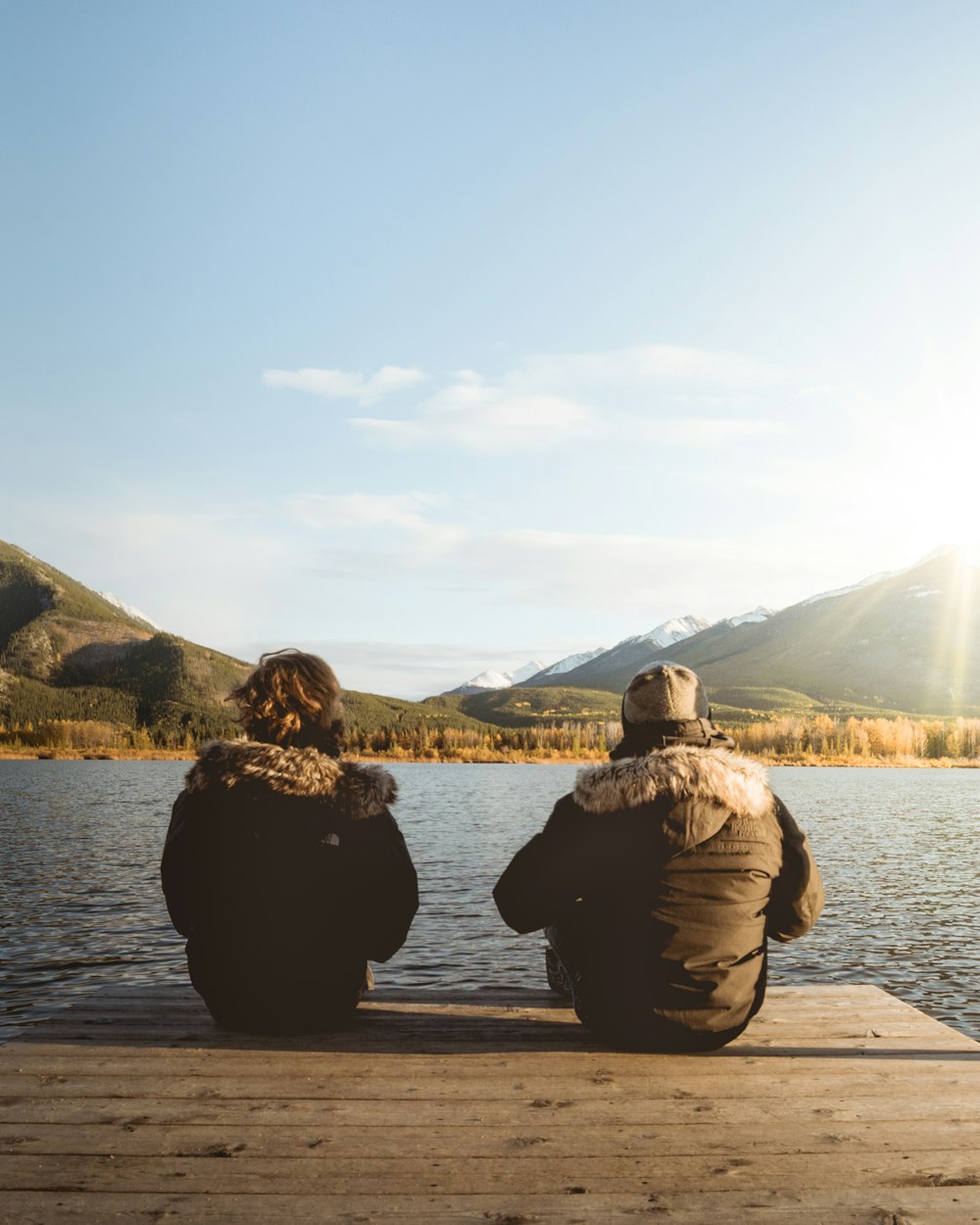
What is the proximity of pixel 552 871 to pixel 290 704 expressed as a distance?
171 cm

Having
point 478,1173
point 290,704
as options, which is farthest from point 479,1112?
point 290,704

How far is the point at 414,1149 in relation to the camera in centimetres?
429

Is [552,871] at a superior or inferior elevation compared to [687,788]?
inferior

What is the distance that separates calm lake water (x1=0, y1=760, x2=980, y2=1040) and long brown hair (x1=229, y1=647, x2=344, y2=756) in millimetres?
4049

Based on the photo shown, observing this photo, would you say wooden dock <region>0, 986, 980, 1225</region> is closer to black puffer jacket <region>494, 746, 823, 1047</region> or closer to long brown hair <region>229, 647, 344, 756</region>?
black puffer jacket <region>494, 746, 823, 1047</region>

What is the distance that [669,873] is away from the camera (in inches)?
202

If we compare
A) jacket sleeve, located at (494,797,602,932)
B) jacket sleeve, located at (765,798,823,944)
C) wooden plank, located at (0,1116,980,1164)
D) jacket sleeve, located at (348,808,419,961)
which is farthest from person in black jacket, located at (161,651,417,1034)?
jacket sleeve, located at (765,798,823,944)

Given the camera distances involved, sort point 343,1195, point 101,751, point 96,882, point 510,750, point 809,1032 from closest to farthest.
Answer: point 343,1195, point 809,1032, point 96,882, point 510,750, point 101,751

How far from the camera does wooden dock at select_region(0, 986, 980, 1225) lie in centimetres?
384

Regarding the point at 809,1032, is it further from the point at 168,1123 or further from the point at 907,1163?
the point at 168,1123

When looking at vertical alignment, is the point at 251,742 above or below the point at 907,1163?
above

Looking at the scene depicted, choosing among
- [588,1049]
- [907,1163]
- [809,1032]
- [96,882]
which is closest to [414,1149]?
[588,1049]

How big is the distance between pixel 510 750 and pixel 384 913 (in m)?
114

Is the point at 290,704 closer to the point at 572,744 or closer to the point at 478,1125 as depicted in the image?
the point at 478,1125
